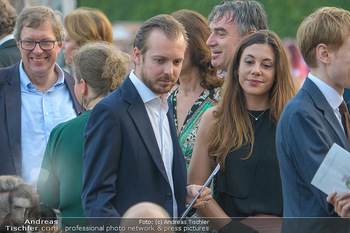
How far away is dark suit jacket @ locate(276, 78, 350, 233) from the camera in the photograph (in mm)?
3010

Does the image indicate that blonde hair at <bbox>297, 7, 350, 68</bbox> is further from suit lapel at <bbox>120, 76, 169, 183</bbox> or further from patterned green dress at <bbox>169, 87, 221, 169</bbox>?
patterned green dress at <bbox>169, 87, 221, 169</bbox>

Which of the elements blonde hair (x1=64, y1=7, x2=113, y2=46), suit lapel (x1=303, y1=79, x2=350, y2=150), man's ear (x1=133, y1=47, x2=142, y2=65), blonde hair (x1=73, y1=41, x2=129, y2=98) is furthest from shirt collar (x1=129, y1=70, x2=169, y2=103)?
blonde hair (x1=64, y1=7, x2=113, y2=46)

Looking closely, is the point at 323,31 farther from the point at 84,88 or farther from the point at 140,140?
the point at 84,88

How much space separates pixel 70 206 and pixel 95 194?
2.07 feet

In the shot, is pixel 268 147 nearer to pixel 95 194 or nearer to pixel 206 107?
pixel 206 107

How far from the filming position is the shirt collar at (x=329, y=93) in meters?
3.19

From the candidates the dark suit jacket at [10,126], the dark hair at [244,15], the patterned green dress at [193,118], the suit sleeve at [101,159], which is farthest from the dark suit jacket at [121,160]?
the dark hair at [244,15]

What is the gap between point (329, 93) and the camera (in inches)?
126

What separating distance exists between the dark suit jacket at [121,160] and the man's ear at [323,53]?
3.37 feet

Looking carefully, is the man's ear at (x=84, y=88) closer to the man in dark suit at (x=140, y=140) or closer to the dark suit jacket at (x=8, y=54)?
the man in dark suit at (x=140, y=140)

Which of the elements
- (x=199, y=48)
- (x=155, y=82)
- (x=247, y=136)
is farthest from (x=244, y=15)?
(x=155, y=82)

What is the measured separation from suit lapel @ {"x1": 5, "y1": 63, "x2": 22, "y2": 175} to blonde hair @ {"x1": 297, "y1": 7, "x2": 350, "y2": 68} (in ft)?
7.05

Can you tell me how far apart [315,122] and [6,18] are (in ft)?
11.5

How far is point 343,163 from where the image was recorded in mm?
2889
